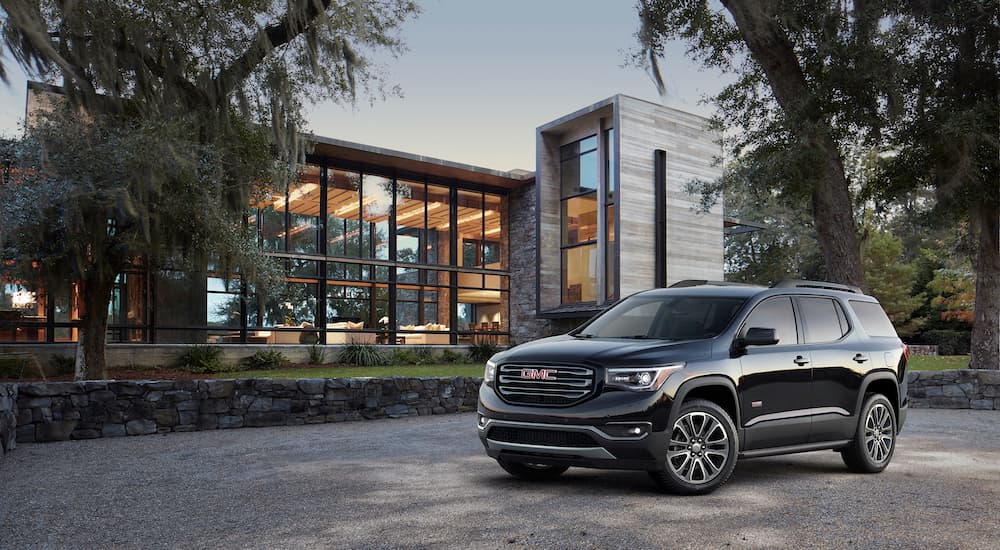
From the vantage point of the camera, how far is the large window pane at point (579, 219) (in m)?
30.1

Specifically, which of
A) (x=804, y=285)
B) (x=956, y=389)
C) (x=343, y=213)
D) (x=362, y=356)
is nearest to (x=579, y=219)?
(x=343, y=213)

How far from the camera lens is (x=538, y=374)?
6855mm

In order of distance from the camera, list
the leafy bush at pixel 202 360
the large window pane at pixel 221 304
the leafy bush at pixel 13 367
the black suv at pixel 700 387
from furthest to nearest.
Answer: the large window pane at pixel 221 304 → the leafy bush at pixel 202 360 → the leafy bush at pixel 13 367 → the black suv at pixel 700 387

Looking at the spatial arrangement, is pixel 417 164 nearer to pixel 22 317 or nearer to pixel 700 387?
pixel 22 317

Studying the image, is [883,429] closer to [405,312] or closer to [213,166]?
[213,166]

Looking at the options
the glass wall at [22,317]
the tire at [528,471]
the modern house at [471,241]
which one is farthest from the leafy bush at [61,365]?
the tire at [528,471]

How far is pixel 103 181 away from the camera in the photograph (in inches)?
585

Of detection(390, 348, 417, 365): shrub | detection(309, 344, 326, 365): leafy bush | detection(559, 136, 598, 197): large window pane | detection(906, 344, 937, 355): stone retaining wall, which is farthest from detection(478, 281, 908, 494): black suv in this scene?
detection(906, 344, 937, 355): stone retaining wall

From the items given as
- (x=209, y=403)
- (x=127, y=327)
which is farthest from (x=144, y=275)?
(x=209, y=403)

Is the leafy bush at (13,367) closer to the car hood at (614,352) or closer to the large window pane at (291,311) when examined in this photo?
the large window pane at (291,311)


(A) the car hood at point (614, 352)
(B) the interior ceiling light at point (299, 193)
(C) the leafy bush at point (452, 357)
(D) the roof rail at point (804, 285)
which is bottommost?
(C) the leafy bush at point (452, 357)

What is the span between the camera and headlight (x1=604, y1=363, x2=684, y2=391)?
6.54m

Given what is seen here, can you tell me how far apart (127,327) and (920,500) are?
22.7 meters

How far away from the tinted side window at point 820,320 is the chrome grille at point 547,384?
2.54m
